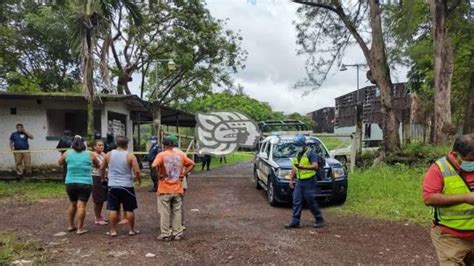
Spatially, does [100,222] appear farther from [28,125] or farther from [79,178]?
[28,125]

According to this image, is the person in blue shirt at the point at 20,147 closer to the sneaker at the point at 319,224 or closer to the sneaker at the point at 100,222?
the sneaker at the point at 100,222

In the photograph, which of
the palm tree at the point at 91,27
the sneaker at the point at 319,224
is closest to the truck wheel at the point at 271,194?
the sneaker at the point at 319,224

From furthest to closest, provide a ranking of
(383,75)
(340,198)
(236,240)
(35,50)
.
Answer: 1. (35,50)
2. (383,75)
3. (340,198)
4. (236,240)

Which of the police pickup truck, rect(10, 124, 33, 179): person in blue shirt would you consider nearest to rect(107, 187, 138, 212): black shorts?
the police pickup truck

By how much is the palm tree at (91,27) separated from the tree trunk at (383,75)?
8785 mm

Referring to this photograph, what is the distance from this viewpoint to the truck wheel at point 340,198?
1059 centimetres

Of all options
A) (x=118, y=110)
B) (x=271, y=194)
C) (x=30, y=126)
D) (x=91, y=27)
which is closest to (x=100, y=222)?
(x=271, y=194)

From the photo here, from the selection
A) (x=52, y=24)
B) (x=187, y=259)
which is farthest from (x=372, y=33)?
(x=52, y=24)

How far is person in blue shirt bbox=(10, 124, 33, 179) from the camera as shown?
48.3 ft

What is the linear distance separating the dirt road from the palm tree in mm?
4610

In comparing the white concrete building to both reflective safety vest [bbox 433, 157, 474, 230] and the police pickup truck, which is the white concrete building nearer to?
the police pickup truck

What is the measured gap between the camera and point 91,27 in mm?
13492

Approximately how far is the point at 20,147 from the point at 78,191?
8.26 m

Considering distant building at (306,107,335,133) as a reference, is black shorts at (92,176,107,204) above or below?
below
